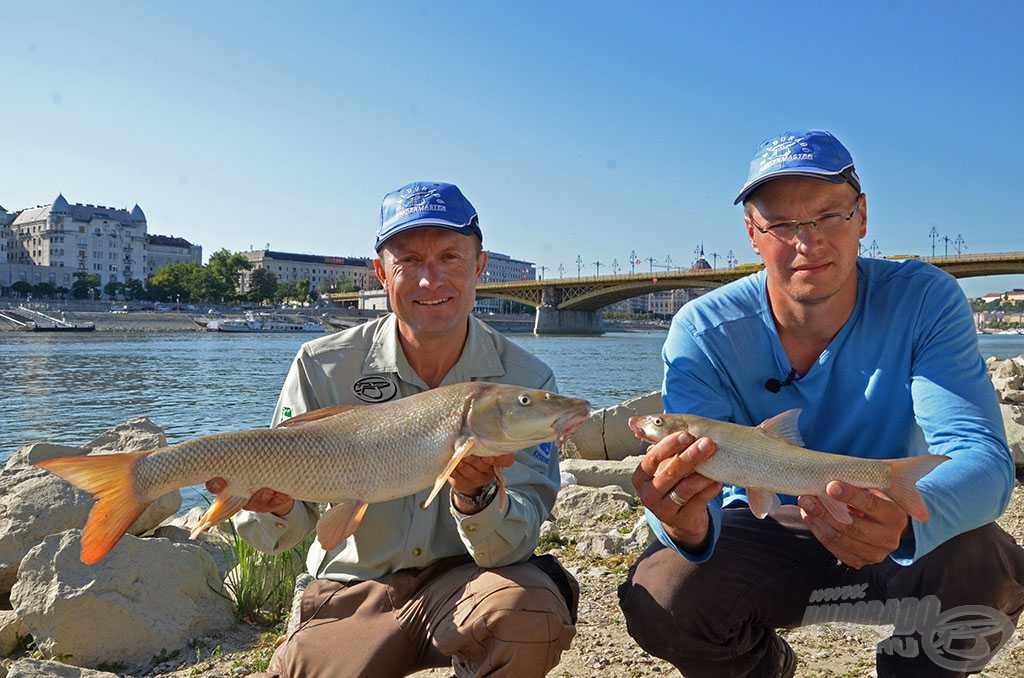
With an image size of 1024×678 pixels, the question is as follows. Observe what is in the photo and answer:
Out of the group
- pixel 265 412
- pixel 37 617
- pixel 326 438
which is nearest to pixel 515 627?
pixel 326 438

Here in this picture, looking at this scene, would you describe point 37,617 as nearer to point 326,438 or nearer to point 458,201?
point 326,438

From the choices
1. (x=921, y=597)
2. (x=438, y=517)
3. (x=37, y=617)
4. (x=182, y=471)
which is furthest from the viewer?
(x=37, y=617)

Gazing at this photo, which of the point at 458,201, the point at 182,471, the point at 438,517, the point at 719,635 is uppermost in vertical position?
the point at 458,201

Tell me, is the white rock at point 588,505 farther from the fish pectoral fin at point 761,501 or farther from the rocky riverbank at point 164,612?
the fish pectoral fin at point 761,501

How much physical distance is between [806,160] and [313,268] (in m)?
189

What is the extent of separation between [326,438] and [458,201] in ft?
3.92

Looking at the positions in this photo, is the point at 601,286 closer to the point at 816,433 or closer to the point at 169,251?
the point at 816,433

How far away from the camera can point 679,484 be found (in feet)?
9.91

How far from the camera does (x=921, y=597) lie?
322 centimetres

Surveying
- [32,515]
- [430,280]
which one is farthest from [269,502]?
[32,515]

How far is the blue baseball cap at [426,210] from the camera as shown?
3621mm

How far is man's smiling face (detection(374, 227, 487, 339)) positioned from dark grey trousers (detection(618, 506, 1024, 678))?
4.25 ft

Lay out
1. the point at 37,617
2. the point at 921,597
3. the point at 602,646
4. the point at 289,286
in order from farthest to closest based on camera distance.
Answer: the point at 289,286, the point at 37,617, the point at 602,646, the point at 921,597

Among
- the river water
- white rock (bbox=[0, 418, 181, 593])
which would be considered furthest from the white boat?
white rock (bbox=[0, 418, 181, 593])
